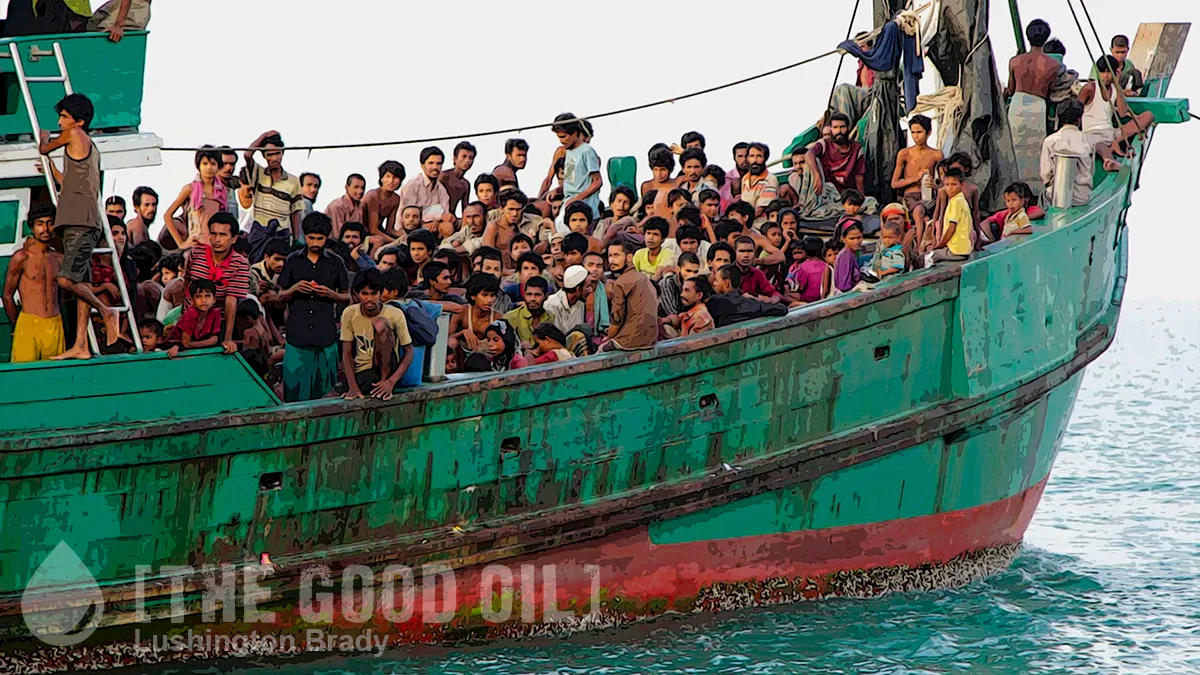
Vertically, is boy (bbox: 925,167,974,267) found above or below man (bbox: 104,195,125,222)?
above

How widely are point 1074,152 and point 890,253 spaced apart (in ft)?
6.96

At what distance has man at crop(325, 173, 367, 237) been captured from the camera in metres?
11.5

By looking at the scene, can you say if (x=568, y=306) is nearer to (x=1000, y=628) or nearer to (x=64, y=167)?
(x=64, y=167)

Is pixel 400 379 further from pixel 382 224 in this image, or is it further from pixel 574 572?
pixel 382 224

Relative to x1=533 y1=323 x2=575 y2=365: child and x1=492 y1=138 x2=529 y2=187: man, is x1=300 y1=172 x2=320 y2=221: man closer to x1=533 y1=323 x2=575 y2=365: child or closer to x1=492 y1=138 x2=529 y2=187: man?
x1=492 y1=138 x2=529 y2=187: man

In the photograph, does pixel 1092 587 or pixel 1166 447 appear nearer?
pixel 1092 587

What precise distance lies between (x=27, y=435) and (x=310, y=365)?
4.77 feet

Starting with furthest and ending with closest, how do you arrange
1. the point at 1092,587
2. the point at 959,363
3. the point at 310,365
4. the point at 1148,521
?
the point at 1148,521 < the point at 1092,587 < the point at 959,363 < the point at 310,365

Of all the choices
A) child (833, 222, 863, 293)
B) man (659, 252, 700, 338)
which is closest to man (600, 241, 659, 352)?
man (659, 252, 700, 338)

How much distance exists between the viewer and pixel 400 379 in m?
8.93

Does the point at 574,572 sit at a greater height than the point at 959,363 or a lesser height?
lesser

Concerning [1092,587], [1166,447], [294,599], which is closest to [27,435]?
[294,599]

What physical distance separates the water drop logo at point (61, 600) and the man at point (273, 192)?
333cm

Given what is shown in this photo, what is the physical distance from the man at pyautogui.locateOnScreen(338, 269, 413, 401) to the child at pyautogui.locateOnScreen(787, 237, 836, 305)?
8.81 feet
